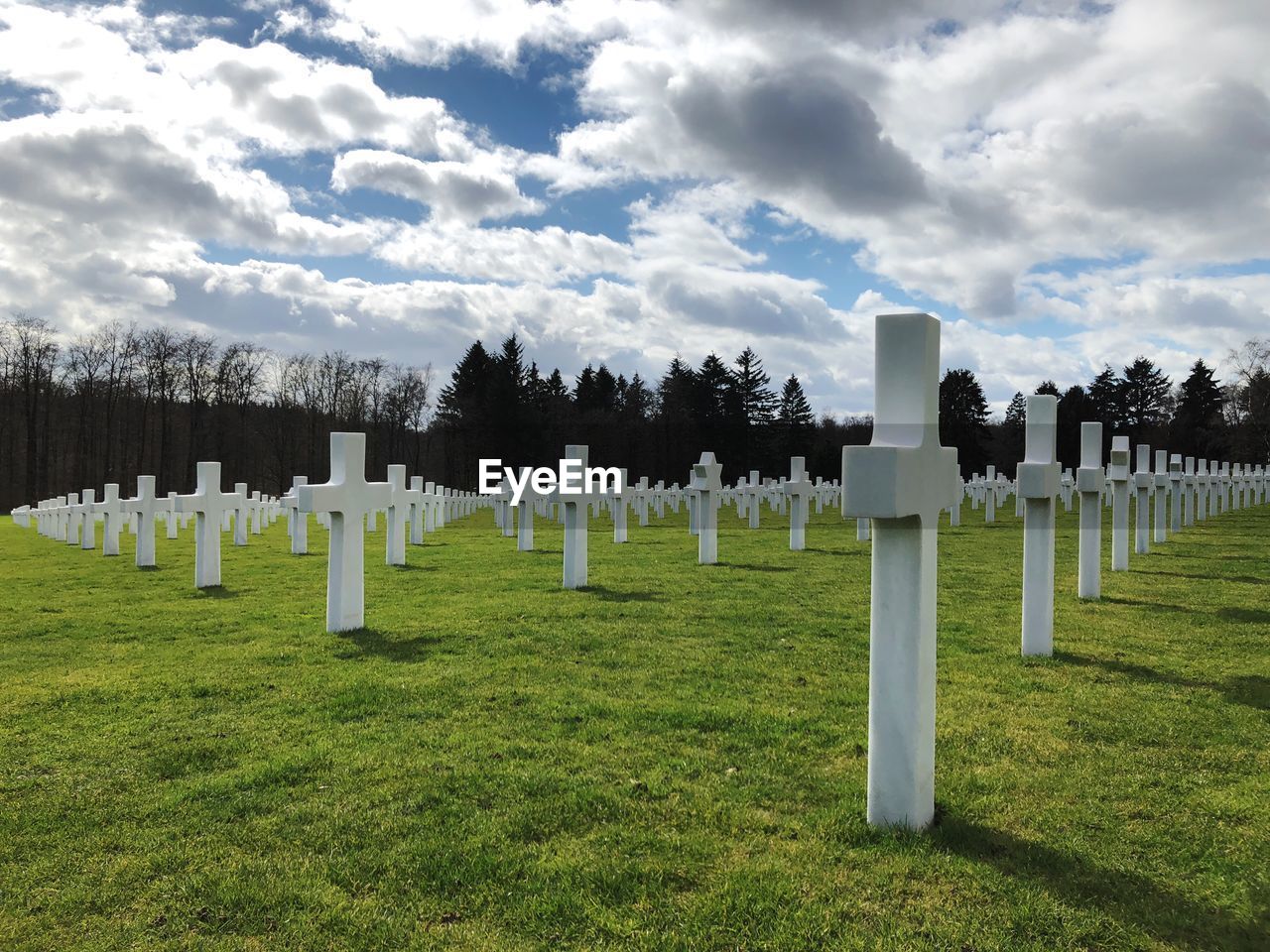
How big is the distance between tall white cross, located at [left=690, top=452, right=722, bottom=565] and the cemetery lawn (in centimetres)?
513

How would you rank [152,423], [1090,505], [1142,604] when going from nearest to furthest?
1. [1090,505]
2. [1142,604]
3. [152,423]

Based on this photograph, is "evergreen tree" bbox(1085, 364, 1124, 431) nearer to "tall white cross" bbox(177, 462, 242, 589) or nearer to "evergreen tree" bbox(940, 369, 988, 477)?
"evergreen tree" bbox(940, 369, 988, 477)

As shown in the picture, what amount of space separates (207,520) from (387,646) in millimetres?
5674

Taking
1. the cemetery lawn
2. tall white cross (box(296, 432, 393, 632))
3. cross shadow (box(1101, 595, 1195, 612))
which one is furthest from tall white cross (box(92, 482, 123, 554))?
cross shadow (box(1101, 595, 1195, 612))

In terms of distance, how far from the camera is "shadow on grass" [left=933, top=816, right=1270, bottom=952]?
2783 millimetres

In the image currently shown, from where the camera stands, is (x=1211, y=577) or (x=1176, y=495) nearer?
(x=1211, y=577)

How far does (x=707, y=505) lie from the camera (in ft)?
46.3

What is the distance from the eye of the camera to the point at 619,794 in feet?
12.8

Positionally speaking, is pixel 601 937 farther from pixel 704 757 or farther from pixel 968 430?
pixel 968 430

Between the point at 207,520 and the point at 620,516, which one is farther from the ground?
the point at 207,520

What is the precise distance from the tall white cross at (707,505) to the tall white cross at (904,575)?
9889 mm

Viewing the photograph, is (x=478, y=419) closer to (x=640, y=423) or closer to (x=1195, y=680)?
(x=640, y=423)

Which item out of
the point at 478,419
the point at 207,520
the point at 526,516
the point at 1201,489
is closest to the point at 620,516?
the point at 526,516

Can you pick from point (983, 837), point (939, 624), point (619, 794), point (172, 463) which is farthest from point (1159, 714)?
point (172, 463)
